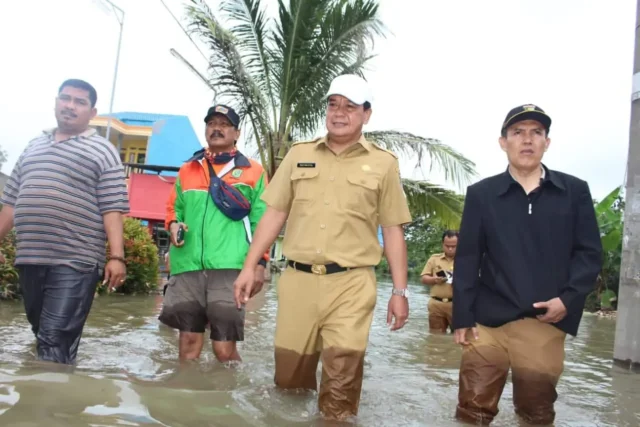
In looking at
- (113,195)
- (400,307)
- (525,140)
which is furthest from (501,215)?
(113,195)

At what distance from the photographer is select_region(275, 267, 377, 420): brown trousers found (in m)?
3.44

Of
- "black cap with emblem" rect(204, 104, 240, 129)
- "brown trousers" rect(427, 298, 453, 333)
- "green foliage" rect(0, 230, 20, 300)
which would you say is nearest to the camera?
"black cap with emblem" rect(204, 104, 240, 129)

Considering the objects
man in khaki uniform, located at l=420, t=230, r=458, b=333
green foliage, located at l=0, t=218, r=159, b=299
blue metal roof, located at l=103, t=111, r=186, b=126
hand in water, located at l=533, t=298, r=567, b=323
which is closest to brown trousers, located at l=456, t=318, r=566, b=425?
hand in water, located at l=533, t=298, r=567, b=323

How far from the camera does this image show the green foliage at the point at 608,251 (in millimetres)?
Result: 14898

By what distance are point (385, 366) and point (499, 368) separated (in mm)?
2653

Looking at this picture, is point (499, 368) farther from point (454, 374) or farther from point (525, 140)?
point (454, 374)

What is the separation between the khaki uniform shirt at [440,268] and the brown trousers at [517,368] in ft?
16.1

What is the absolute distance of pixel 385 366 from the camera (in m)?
6.07

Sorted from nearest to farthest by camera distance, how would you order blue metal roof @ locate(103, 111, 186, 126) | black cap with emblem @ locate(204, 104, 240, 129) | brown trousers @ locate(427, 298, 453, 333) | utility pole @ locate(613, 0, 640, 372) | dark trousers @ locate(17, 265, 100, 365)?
dark trousers @ locate(17, 265, 100, 365) → black cap with emblem @ locate(204, 104, 240, 129) → utility pole @ locate(613, 0, 640, 372) → brown trousers @ locate(427, 298, 453, 333) → blue metal roof @ locate(103, 111, 186, 126)

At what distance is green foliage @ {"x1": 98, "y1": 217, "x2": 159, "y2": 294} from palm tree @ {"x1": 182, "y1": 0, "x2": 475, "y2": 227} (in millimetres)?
4144

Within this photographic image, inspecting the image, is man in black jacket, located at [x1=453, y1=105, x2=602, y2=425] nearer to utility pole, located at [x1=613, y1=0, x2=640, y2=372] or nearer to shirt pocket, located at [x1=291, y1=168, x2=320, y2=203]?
shirt pocket, located at [x1=291, y1=168, x2=320, y2=203]

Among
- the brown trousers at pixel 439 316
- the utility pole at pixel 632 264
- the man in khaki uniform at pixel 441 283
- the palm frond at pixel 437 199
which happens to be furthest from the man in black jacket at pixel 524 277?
the palm frond at pixel 437 199

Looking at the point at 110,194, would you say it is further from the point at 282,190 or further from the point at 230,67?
the point at 230,67

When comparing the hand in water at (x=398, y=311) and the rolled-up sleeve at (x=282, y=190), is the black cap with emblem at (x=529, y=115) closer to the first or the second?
the hand in water at (x=398, y=311)
